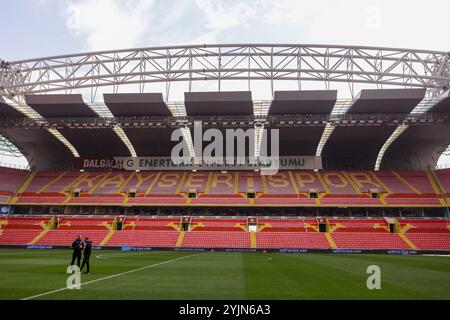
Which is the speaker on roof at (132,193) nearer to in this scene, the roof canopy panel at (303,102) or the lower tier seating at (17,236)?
the lower tier seating at (17,236)

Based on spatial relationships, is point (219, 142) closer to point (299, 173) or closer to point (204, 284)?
point (299, 173)

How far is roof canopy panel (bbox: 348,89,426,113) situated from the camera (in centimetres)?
3241

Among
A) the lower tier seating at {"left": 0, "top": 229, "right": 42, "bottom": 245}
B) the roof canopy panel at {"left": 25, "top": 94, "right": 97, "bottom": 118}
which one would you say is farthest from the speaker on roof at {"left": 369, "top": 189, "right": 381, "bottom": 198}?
the lower tier seating at {"left": 0, "top": 229, "right": 42, "bottom": 245}

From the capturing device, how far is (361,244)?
1384 inches

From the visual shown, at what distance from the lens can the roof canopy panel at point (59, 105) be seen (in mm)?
34531

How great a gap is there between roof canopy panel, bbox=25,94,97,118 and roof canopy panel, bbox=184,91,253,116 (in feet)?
37.4

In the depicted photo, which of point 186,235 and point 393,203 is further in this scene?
point 393,203

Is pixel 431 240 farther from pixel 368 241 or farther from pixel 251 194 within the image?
pixel 251 194

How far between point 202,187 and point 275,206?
10562 mm

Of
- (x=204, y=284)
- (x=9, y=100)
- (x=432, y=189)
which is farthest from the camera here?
(x=432, y=189)

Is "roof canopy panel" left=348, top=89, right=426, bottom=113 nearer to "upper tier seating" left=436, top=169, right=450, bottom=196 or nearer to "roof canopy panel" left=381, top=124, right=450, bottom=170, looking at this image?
"roof canopy panel" left=381, top=124, right=450, bottom=170

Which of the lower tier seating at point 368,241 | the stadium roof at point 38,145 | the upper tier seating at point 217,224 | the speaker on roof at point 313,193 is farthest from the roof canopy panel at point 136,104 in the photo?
the lower tier seating at point 368,241

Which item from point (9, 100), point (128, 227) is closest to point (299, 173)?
point (128, 227)

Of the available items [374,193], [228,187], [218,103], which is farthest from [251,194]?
[374,193]
